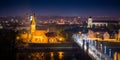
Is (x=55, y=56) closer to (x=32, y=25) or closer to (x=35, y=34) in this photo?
(x=35, y=34)

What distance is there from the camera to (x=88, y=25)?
54.4ft

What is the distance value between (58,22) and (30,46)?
5.34m

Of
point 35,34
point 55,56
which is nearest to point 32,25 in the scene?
point 35,34

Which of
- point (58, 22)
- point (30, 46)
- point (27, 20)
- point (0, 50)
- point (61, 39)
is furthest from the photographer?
point (58, 22)

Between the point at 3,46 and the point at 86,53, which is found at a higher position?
the point at 3,46

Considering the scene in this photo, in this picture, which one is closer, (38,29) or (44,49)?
(44,49)

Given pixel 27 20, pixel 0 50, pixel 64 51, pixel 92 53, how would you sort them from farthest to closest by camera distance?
pixel 27 20 → pixel 64 51 → pixel 92 53 → pixel 0 50

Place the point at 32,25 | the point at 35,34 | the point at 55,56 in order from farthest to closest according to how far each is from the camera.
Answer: the point at 32,25 → the point at 35,34 → the point at 55,56

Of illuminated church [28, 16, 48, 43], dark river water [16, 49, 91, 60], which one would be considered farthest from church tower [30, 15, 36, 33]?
dark river water [16, 49, 91, 60]

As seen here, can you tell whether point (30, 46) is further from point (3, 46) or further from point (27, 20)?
point (3, 46)

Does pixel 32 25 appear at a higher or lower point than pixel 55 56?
higher

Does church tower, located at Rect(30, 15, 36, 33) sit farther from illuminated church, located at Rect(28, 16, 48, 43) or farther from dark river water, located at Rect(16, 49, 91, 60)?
dark river water, located at Rect(16, 49, 91, 60)

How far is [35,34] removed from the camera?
1313cm

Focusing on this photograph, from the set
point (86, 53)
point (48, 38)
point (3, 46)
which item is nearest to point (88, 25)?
point (48, 38)
